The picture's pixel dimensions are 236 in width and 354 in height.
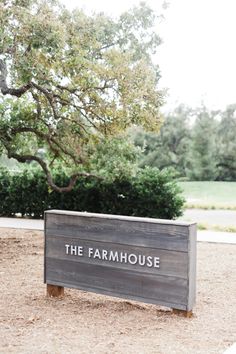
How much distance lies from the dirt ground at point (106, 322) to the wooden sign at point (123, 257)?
0.82 ft

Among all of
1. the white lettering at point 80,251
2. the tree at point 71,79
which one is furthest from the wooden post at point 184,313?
the tree at point 71,79

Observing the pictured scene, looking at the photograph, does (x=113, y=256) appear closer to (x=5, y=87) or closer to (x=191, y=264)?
(x=191, y=264)

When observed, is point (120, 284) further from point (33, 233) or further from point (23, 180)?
point (23, 180)

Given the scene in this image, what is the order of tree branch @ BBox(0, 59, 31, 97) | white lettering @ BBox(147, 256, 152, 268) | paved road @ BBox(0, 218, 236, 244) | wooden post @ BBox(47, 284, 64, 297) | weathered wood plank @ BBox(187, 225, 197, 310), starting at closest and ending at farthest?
weathered wood plank @ BBox(187, 225, 197, 310), white lettering @ BBox(147, 256, 152, 268), wooden post @ BBox(47, 284, 64, 297), tree branch @ BBox(0, 59, 31, 97), paved road @ BBox(0, 218, 236, 244)

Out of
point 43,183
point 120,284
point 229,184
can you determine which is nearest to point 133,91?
point 120,284

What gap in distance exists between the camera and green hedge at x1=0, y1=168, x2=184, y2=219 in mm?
13969

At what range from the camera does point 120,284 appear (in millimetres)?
6000

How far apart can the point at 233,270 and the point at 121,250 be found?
3.13m

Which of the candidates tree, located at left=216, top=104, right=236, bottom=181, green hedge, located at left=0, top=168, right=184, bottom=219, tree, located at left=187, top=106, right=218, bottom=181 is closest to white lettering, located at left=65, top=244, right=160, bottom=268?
green hedge, located at left=0, top=168, right=184, bottom=219

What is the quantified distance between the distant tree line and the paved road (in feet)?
76.0

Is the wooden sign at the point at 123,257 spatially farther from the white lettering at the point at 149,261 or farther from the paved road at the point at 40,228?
the paved road at the point at 40,228

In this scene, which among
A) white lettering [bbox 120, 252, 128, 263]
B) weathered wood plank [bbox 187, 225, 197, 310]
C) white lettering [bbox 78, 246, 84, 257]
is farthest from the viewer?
white lettering [bbox 78, 246, 84, 257]

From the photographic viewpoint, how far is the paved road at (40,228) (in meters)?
11.6

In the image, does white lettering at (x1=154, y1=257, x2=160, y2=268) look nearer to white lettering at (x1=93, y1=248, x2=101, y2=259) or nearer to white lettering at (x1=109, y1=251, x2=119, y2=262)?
white lettering at (x1=109, y1=251, x2=119, y2=262)
